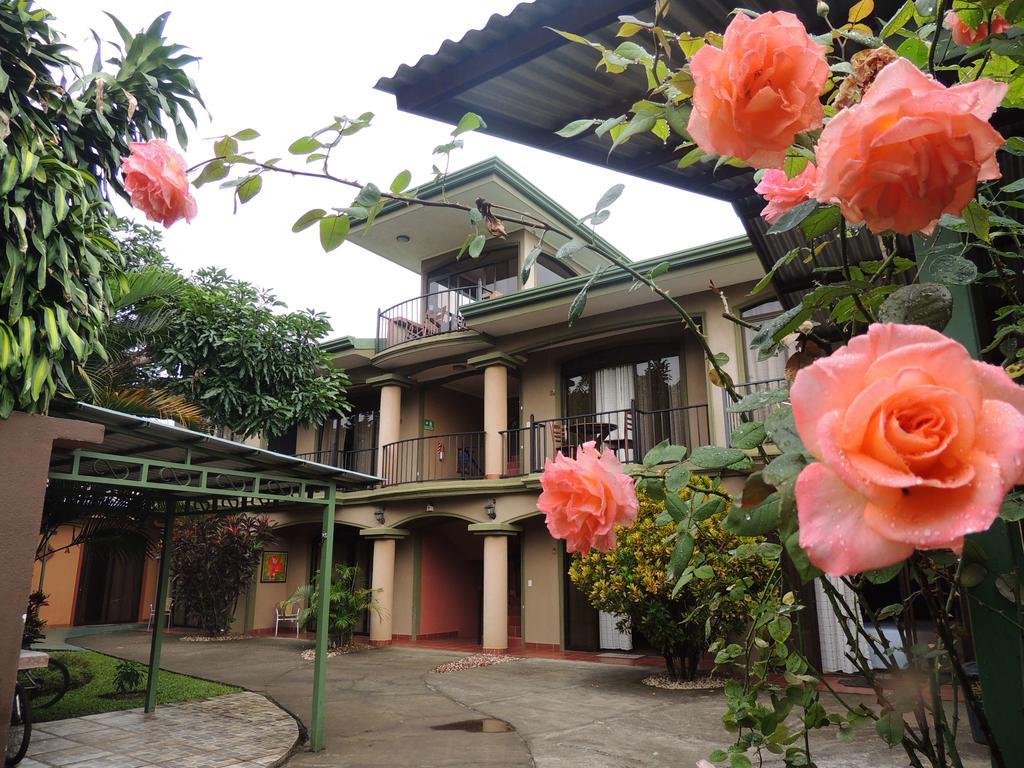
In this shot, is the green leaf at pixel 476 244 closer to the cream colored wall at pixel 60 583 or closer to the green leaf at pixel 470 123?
the green leaf at pixel 470 123

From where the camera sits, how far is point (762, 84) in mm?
828

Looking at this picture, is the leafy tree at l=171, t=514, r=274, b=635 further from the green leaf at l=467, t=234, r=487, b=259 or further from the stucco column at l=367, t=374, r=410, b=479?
the green leaf at l=467, t=234, r=487, b=259

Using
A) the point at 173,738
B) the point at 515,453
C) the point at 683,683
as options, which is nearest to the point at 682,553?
the point at 173,738

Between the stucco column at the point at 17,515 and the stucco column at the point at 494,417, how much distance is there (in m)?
9.19

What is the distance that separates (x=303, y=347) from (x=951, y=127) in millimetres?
11544

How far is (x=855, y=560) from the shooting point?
56 centimetres

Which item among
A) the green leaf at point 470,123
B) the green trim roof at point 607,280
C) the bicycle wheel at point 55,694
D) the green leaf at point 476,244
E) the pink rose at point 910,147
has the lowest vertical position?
the bicycle wheel at point 55,694

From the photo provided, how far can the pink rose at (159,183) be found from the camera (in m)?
1.42

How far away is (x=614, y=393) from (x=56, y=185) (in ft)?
33.7

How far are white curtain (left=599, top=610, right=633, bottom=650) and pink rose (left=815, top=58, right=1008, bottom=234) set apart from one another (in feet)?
39.5

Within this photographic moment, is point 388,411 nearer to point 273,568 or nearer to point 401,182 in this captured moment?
point 273,568

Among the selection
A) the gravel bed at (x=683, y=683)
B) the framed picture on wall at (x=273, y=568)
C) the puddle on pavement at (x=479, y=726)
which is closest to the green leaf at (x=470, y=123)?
the puddle on pavement at (x=479, y=726)

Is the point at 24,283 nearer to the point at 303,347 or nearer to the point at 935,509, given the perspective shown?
the point at 935,509

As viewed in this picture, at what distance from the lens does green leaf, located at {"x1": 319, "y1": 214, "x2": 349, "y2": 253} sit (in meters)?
1.33
